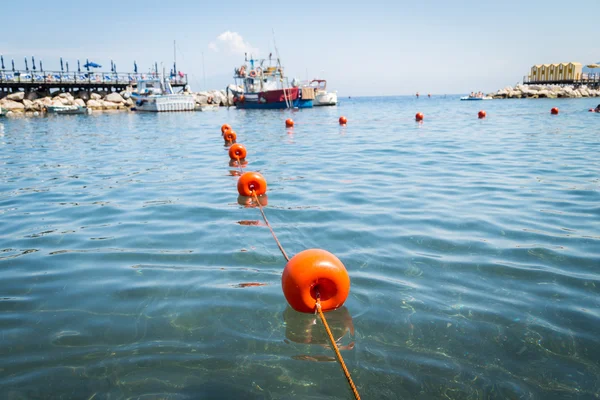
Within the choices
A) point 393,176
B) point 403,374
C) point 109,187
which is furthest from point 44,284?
point 393,176

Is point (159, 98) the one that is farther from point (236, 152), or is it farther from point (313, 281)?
point (313, 281)

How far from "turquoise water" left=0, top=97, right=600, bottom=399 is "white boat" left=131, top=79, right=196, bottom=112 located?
138 ft

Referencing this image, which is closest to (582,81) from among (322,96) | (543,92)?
(543,92)

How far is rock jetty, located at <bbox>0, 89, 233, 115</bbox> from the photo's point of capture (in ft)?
161

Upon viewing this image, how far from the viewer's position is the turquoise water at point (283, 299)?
3199 millimetres

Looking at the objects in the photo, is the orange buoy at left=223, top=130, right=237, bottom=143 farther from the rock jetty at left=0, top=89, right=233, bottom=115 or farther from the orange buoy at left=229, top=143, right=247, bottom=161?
the rock jetty at left=0, top=89, right=233, bottom=115

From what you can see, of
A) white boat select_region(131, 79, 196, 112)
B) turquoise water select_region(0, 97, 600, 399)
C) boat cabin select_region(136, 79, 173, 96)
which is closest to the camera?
turquoise water select_region(0, 97, 600, 399)

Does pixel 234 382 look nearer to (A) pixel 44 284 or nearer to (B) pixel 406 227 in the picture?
(A) pixel 44 284

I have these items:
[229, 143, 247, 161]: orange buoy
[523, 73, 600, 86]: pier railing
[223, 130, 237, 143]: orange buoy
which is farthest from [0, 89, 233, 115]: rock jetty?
[523, 73, 600, 86]: pier railing

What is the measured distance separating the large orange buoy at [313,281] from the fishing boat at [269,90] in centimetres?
4781

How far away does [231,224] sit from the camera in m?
6.95

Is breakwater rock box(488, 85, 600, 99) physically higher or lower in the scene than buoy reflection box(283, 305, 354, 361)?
higher

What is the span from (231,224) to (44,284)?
9.06ft

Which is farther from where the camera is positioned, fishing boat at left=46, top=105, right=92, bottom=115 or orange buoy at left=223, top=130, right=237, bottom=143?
fishing boat at left=46, top=105, right=92, bottom=115
